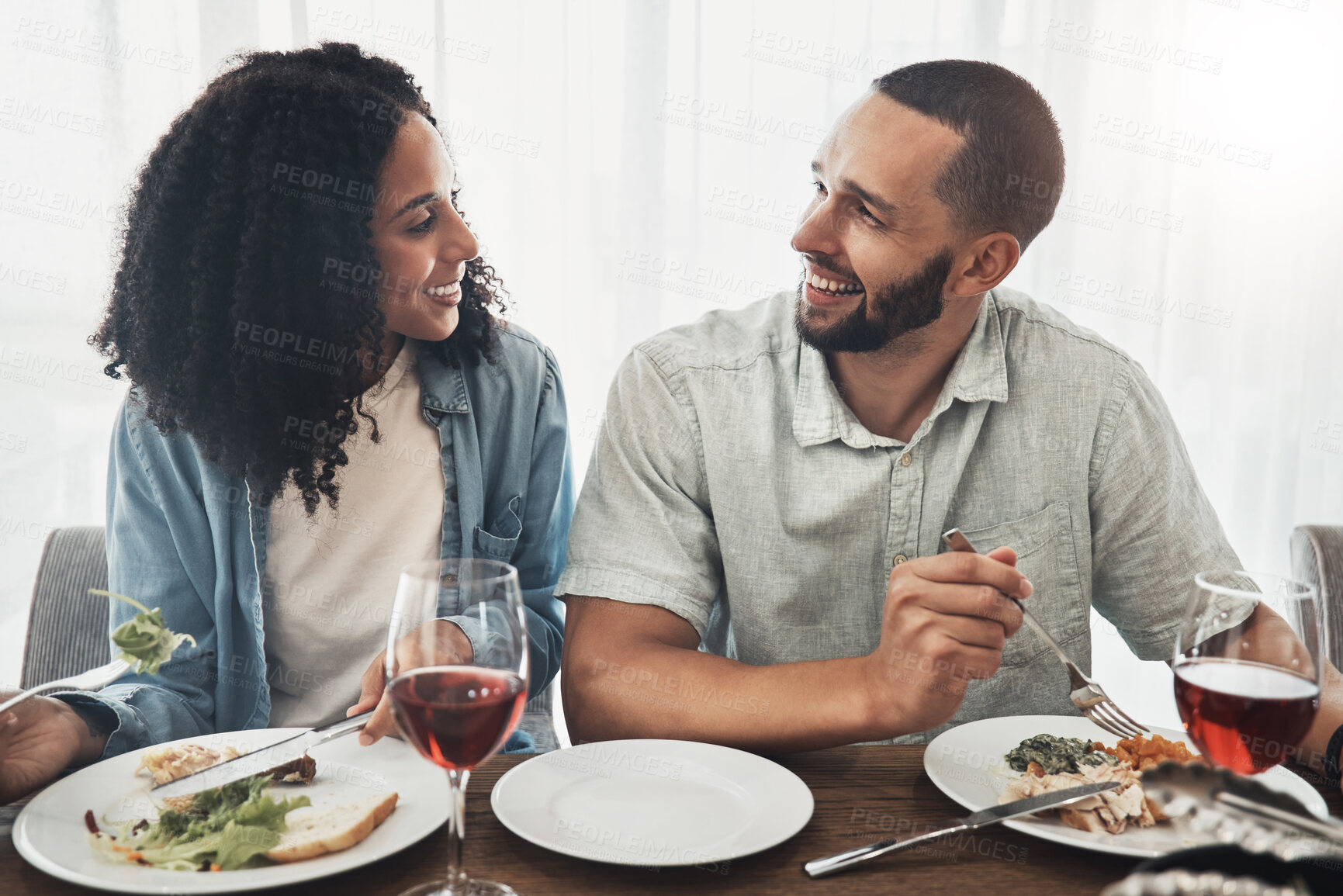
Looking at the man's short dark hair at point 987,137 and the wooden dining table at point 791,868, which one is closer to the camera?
the wooden dining table at point 791,868

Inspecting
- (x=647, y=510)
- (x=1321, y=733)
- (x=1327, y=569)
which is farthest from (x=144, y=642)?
(x=1327, y=569)

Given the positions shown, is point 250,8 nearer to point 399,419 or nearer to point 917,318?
point 399,419

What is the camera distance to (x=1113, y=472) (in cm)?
148

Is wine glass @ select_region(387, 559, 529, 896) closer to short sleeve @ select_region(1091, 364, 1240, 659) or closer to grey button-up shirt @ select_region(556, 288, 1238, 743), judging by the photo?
grey button-up shirt @ select_region(556, 288, 1238, 743)

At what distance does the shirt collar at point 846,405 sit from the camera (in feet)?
4.85

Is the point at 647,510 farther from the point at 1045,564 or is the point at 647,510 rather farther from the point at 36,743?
the point at 36,743

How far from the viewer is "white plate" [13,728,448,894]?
0.78m

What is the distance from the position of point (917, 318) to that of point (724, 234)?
122 centimetres

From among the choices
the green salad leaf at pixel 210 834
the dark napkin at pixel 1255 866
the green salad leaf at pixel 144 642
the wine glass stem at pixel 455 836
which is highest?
the dark napkin at pixel 1255 866

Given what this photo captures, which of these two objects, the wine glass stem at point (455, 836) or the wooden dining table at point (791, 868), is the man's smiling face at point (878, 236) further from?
the wine glass stem at point (455, 836)

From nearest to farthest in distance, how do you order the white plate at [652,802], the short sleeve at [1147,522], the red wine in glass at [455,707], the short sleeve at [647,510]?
the red wine in glass at [455,707]
the white plate at [652,802]
the short sleeve at [647,510]
the short sleeve at [1147,522]

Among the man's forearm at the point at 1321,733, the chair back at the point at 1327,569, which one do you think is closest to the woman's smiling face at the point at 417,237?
the man's forearm at the point at 1321,733

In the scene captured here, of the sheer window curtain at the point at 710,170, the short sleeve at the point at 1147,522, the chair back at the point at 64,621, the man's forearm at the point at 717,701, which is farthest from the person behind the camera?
the sheer window curtain at the point at 710,170

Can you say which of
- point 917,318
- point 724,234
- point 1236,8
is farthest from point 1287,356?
point 917,318
